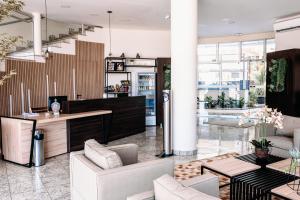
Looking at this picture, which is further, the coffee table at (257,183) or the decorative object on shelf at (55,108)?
the decorative object on shelf at (55,108)

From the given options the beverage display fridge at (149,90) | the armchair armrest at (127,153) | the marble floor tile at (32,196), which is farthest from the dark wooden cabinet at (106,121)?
the armchair armrest at (127,153)

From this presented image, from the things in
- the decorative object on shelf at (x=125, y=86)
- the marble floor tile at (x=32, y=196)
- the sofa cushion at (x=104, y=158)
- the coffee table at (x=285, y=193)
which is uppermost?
the decorative object on shelf at (x=125, y=86)

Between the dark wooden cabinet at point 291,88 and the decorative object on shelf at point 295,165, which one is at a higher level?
the dark wooden cabinet at point 291,88

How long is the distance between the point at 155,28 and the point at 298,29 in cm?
449

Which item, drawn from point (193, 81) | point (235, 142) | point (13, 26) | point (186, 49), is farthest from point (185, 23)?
point (13, 26)

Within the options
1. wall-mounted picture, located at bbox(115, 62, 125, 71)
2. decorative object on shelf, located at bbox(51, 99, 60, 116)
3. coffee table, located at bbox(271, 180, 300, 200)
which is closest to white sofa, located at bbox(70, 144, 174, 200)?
coffee table, located at bbox(271, 180, 300, 200)

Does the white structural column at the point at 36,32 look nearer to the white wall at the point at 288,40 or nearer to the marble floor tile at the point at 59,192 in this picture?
the marble floor tile at the point at 59,192

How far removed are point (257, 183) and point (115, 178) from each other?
63.5 inches

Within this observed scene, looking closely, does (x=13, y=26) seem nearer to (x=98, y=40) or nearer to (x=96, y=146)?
(x=98, y=40)

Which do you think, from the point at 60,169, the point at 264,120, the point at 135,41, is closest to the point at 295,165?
the point at 264,120

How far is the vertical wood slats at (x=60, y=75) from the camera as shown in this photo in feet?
22.4

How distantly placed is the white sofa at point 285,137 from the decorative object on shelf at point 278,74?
8.24ft

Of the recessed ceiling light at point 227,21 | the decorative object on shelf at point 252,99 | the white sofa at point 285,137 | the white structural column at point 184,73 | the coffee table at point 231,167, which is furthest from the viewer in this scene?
the decorative object on shelf at point 252,99

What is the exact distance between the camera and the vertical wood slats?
22.4ft
